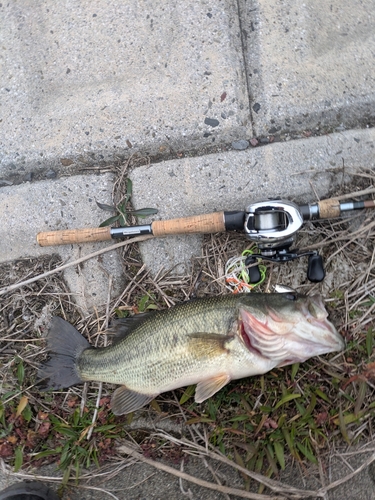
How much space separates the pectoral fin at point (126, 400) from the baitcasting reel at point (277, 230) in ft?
4.04

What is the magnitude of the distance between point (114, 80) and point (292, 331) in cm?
236

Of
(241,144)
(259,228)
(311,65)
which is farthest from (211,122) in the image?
(259,228)

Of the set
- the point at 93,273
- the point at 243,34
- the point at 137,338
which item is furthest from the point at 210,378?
A: the point at 243,34

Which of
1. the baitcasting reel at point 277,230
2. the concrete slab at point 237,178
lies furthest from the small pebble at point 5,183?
the baitcasting reel at point 277,230

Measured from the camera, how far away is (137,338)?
8.80 ft

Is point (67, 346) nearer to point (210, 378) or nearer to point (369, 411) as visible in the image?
point (210, 378)

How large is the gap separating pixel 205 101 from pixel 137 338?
6.02 ft

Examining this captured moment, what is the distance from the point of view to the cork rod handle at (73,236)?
3014 millimetres

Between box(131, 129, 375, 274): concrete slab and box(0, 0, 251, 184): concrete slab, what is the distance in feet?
A: 0.68

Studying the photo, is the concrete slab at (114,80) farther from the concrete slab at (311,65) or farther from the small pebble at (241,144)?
the concrete slab at (311,65)

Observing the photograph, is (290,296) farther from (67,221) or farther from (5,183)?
(5,183)

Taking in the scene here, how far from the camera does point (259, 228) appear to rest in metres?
2.64

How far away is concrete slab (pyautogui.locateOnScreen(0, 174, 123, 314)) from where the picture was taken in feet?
10.5

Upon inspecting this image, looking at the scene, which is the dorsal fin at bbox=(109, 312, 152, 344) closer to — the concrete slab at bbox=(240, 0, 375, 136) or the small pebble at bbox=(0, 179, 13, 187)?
the small pebble at bbox=(0, 179, 13, 187)
